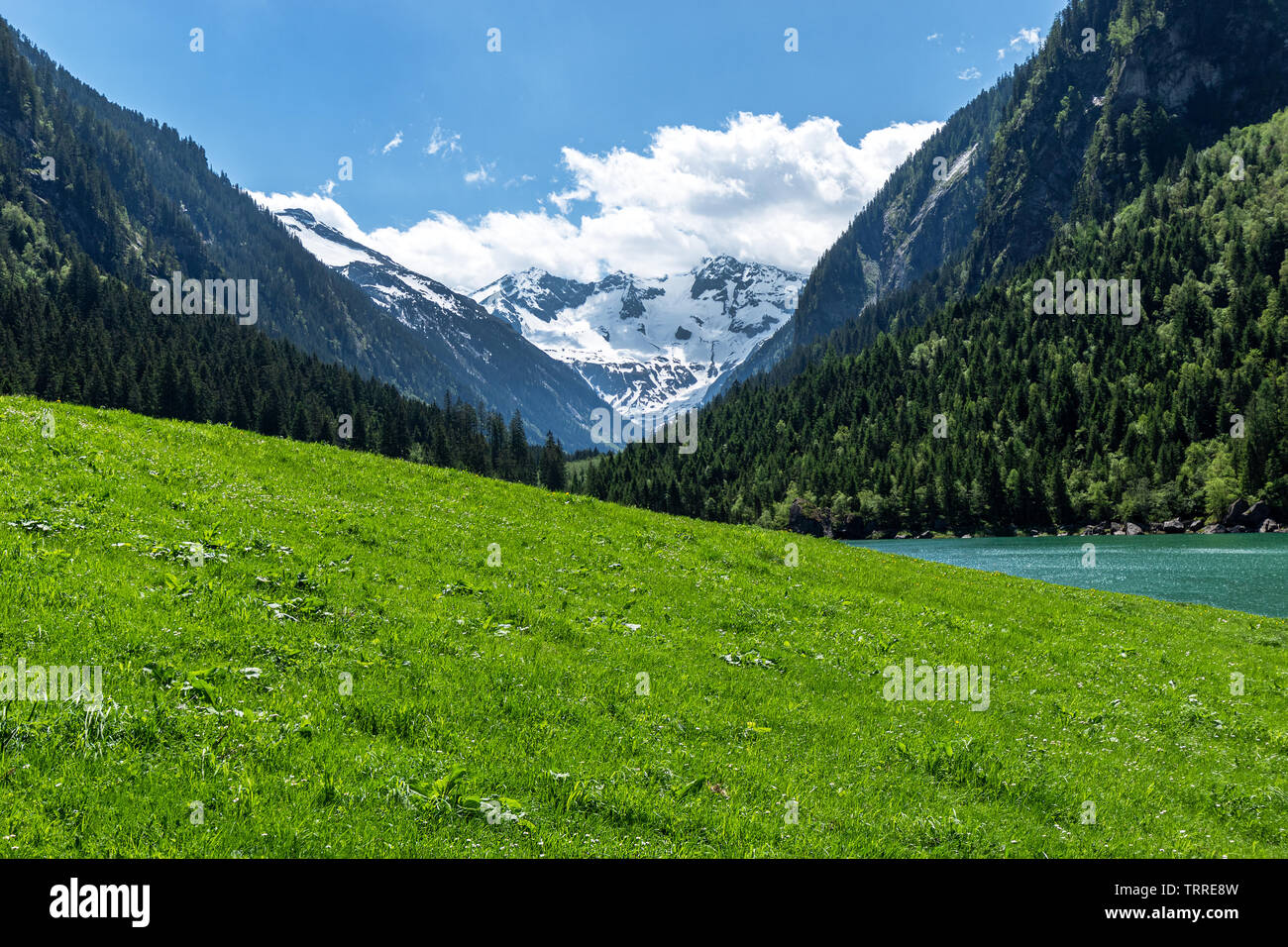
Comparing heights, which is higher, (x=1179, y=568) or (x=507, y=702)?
(x=507, y=702)

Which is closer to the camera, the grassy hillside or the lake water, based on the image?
the grassy hillside

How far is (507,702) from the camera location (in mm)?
11969

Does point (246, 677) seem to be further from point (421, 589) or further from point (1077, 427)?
point (1077, 427)

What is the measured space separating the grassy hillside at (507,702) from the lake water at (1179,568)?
3309 centimetres

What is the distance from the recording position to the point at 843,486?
7869 inches

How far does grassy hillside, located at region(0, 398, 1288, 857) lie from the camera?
8477mm

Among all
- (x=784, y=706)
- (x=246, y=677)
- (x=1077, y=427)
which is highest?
(x=1077, y=427)

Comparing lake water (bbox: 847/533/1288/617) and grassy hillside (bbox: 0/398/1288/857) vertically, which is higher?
grassy hillside (bbox: 0/398/1288/857)

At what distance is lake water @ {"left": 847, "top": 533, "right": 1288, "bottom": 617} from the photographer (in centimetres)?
5300

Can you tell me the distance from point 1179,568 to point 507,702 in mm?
83180

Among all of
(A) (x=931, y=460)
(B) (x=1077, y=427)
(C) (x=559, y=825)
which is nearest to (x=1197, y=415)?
(B) (x=1077, y=427)

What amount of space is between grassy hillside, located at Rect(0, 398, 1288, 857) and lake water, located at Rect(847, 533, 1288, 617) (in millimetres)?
33086

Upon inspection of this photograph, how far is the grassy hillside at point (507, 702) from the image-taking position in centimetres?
848
